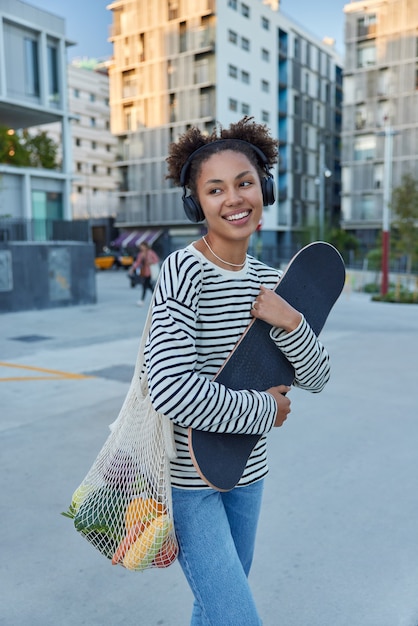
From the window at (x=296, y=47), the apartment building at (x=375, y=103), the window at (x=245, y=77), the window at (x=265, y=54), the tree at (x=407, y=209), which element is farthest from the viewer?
the window at (x=296, y=47)

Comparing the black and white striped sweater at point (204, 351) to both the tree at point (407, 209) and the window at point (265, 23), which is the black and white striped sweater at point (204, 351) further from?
the window at point (265, 23)

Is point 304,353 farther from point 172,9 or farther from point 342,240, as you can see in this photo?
point 172,9

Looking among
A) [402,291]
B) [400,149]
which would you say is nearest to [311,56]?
[400,149]

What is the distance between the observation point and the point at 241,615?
1.49 metres

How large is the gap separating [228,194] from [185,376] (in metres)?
0.56

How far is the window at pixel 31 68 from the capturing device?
18297 mm

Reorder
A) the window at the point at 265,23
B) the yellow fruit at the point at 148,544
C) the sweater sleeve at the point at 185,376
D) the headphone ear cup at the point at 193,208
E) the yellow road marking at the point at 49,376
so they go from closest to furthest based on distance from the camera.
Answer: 1. the sweater sleeve at the point at 185,376
2. the yellow fruit at the point at 148,544
3. the headphone ear cup at the point at 193,208
4. the yellow road marking at the point at 49,376
5. the window at the point at 265,23

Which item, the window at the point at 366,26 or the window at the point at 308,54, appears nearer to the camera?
the window at the point at 366,26

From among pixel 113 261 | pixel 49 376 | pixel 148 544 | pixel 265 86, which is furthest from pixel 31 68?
pixel 265 86

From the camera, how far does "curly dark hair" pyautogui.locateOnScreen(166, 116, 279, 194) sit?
167cm

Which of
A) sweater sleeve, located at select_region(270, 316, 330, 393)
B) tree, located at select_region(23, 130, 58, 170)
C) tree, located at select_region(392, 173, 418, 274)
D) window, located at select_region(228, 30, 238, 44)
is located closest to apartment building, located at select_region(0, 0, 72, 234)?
tree, located at select_region(23, 130, 58, 170)

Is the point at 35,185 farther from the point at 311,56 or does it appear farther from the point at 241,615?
the point at 311,56

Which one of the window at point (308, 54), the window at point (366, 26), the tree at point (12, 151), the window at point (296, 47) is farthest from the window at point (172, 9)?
the tree at point (12, 151)

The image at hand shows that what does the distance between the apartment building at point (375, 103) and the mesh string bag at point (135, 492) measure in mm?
44382
